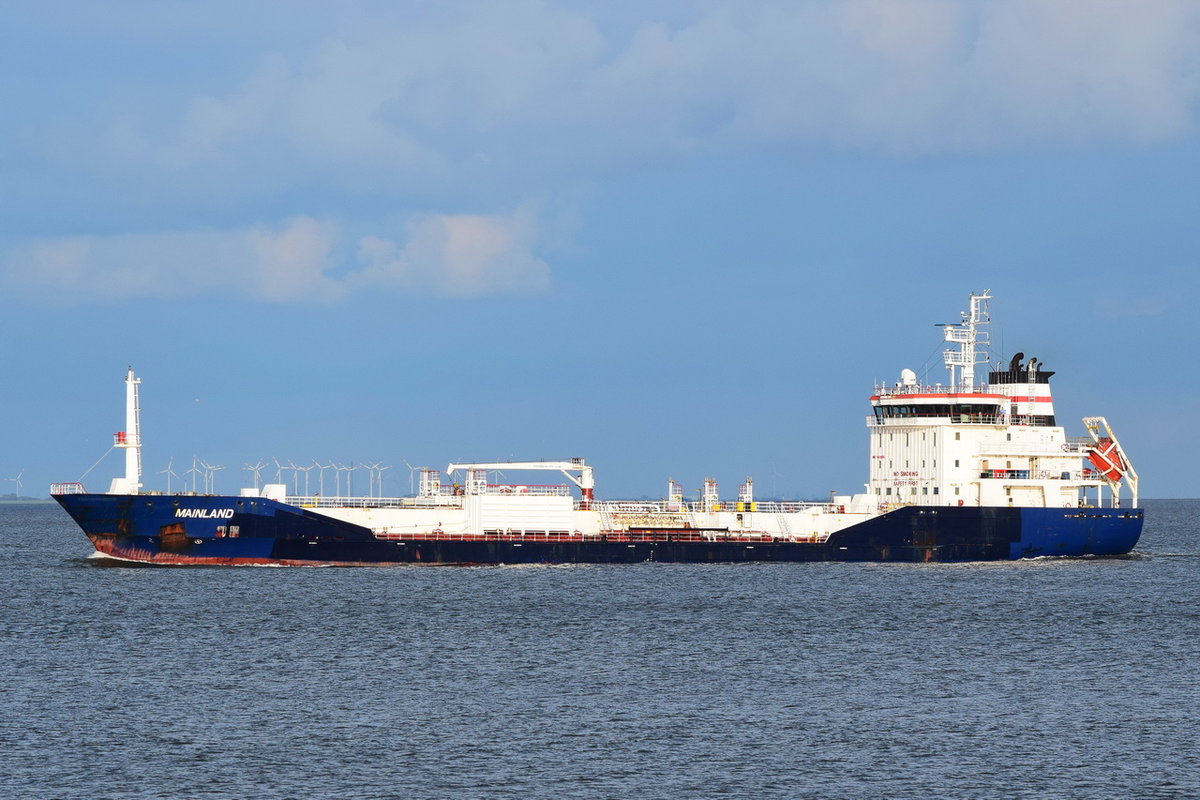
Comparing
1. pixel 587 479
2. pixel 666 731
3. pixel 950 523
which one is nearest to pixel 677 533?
pixel 587 479

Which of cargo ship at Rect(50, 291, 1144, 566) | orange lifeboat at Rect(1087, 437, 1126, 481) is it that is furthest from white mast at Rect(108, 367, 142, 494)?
orange lifeboat at Rect(1087, 437, 1126, 481)

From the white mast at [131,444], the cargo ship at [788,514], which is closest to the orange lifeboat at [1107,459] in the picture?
the cargo ship at [788,514]

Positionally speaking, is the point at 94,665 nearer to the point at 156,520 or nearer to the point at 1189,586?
the point at 156,520

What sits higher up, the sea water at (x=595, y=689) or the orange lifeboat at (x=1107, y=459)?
the orange lifeboat at (x=1107, y=459)

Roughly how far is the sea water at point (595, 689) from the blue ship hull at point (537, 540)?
7.18 ft

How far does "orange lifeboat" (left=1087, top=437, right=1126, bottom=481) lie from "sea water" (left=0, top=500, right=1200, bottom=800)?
39.4 feet

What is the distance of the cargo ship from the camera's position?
247 feet

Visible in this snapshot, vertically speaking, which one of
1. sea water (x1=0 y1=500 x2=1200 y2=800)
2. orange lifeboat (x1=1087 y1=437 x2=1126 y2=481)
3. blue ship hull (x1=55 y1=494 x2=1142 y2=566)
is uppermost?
orange lifeboat (x1=1087 y1=437 x2=1126 y2=481)

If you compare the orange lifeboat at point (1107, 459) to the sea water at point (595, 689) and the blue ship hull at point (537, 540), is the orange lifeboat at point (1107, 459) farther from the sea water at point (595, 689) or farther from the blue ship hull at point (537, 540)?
the sea water at point (595, 689)

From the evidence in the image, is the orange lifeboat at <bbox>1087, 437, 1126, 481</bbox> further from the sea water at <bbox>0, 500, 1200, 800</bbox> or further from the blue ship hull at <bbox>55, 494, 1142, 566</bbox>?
the sea water at <bbox>0, 500, 1200, 800</bbox>

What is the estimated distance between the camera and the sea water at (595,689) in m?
34.5

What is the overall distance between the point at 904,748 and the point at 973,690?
27.4 ft

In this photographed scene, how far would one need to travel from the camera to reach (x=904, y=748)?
37312mm

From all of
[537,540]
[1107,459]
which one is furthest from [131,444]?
[1107,459]
